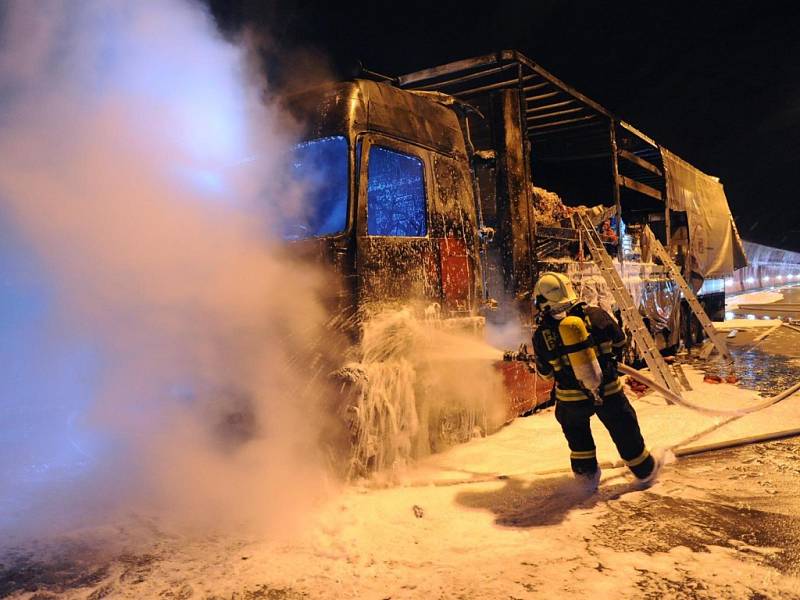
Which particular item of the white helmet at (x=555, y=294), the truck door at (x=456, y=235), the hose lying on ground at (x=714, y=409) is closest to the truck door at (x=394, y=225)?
the truck door at (x=456, y=235)

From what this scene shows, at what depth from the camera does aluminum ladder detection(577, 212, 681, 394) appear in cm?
612

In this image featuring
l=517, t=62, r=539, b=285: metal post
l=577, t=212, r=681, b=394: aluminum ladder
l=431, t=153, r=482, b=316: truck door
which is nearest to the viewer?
l=431, t=153, r=482, b=316: truck door

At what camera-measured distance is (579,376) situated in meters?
3.48

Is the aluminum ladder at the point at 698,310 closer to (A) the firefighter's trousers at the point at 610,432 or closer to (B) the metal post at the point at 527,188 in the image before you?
(B) the metal post at the point at 527,188

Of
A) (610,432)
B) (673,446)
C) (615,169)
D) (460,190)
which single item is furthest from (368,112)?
(615,169)

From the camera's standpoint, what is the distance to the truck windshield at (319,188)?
3.85 metres

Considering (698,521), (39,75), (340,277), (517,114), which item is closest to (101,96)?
(39,75)

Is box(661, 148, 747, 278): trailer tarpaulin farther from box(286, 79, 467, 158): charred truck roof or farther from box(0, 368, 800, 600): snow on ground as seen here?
box(0, 368, 800, 600): snow on ground

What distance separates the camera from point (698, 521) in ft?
10.3

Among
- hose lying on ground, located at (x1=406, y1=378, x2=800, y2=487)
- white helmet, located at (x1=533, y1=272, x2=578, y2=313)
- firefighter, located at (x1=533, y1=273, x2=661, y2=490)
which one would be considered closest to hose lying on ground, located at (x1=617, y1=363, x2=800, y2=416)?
hose lying on ground, located at (x1=406, y1=378, x2=800, y2=487)

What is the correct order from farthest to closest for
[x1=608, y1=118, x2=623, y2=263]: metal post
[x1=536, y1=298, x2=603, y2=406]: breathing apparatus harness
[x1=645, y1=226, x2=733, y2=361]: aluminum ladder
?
[x1=645, y1=226, x2=733, y2=361]: aluminum ladder
[x1=608, y1=118, x2=623, y2=263]: metal post
[x1=536, y1=298, x2=603, y2=406]: breathing apparatus harness

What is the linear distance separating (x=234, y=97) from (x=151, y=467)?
307 cm

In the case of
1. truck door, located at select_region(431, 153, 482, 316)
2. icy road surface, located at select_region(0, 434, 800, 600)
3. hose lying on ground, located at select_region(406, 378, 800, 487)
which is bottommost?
icy road surface, located at select_region(0, 434, 800, 600)

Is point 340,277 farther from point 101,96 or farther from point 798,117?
point 798,117
